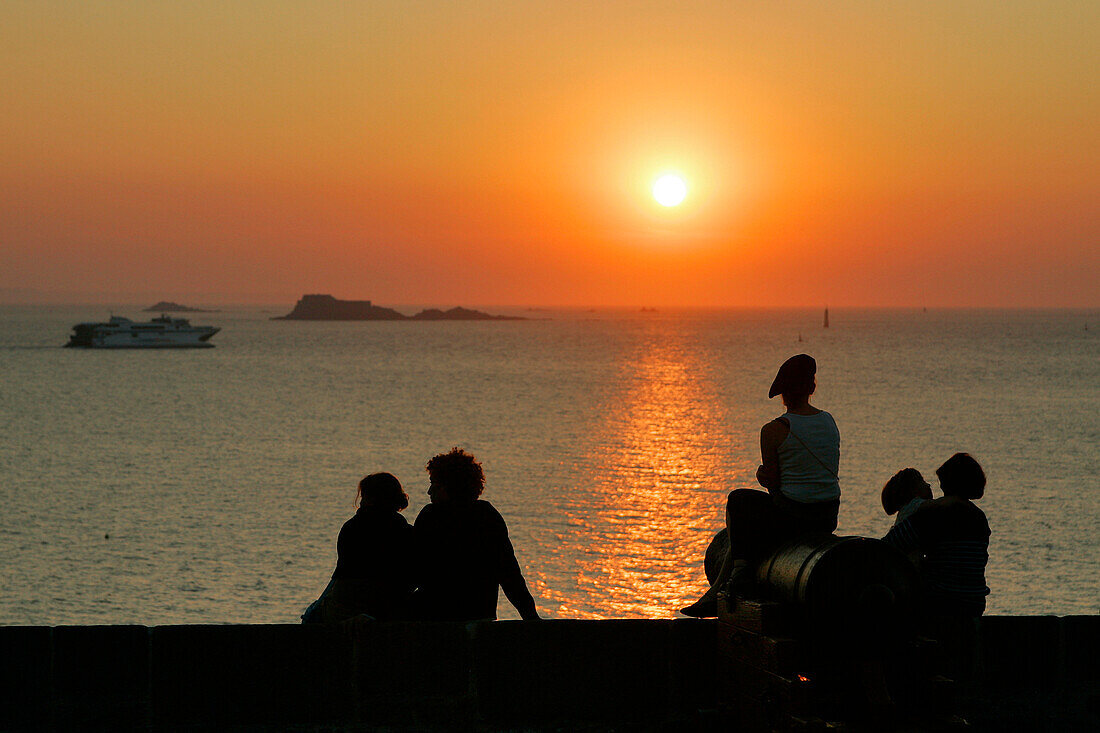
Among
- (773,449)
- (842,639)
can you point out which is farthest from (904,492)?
(842,639)

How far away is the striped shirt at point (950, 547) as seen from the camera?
5.95m

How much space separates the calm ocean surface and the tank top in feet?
67.6

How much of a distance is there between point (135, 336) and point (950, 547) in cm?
17053

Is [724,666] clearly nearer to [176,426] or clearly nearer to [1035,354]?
[176,426]

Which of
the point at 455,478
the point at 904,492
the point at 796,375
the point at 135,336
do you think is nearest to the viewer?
the point at 796,375

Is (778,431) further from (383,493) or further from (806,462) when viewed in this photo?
(383,493)

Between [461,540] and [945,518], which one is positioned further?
[461,540]

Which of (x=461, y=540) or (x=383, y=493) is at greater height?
(x=383, y=493)

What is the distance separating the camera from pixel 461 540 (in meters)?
6.34

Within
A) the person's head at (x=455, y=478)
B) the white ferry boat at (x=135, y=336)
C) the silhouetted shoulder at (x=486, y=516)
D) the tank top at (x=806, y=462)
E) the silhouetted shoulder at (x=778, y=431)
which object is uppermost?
the silhouetted shoulder at (x=778, y=431)

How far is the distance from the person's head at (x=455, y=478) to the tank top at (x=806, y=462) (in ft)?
5.32

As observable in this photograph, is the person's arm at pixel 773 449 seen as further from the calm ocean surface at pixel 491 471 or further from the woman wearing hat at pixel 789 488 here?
the calm ocean surface at pixel 491 471

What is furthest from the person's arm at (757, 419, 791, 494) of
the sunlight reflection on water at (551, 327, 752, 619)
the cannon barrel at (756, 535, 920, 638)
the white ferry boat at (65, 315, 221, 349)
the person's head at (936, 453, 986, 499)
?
the white ferry boat at (65, 315, 221, 349)

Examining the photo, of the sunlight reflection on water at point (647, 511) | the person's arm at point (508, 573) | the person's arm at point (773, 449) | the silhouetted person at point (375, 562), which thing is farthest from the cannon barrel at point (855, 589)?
the sunlight reflection on water at point (647, 511)
